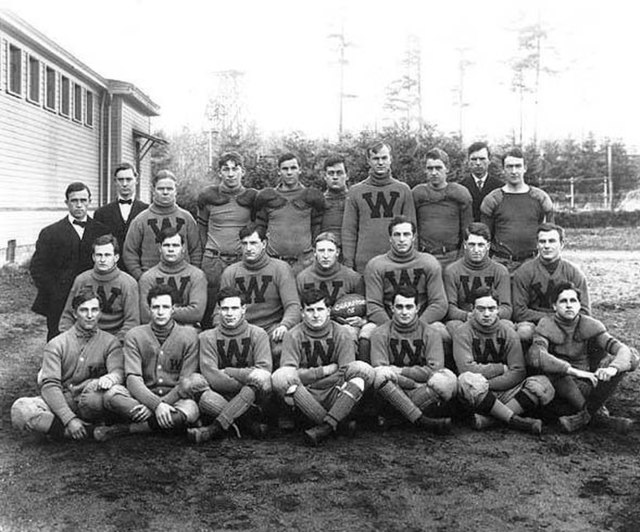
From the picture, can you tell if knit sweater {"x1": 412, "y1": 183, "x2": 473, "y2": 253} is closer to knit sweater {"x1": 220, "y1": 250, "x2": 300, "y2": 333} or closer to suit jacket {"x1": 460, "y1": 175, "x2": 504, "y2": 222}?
suit jacket {"x1": 460, "y1": 175, "x2": 504, "y2": 222}

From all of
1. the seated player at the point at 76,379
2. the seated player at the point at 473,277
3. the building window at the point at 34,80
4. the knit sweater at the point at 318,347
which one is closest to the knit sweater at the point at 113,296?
the seated player at the point at 76,379

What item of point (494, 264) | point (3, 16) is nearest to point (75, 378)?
point (494, 264)

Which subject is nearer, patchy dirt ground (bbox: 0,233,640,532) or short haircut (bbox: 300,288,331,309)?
patchy dirt ground (bbox: 0,233,640,532)

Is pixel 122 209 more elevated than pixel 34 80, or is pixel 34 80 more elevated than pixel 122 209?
pixel 34 80

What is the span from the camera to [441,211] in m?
6.86

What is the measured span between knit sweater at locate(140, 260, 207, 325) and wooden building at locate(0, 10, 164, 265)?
8.68m

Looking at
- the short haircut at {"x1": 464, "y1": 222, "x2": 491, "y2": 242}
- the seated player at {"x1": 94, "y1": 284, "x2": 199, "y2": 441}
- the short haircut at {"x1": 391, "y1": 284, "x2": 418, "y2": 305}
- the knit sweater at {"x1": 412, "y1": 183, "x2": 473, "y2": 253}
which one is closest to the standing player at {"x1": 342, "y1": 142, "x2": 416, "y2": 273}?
the knit sweater at {"x1": 412, "y1": 183, "x2": 473, "y2": 253}

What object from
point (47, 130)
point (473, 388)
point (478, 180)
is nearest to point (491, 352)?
point (473, 388)

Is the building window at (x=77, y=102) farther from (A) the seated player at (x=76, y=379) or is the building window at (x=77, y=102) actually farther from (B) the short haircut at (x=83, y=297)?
(A) the seated player at (x=76, y=379)

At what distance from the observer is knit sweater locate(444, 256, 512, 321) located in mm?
6297

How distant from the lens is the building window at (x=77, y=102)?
1879cm

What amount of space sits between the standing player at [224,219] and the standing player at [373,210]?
0.94 m

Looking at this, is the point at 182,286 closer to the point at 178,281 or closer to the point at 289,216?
the point at 178,281

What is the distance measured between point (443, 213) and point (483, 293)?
1.26 metres
